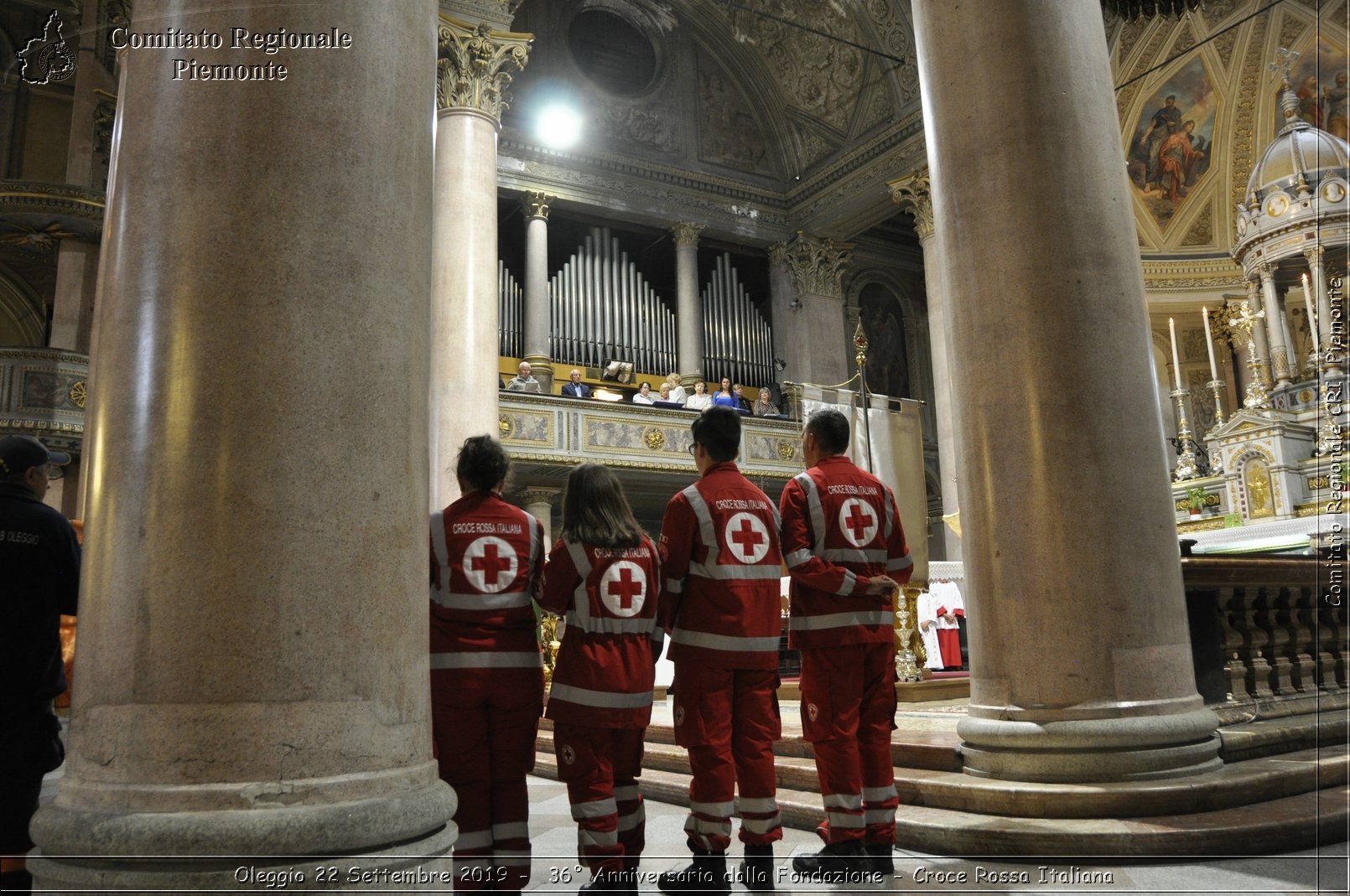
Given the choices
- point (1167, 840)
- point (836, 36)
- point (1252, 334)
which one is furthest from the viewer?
point (836, 36)

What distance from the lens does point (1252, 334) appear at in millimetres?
15453

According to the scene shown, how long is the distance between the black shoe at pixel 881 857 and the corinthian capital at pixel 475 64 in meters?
10.8

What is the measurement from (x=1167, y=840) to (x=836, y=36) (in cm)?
1677

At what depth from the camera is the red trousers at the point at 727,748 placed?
323 cm

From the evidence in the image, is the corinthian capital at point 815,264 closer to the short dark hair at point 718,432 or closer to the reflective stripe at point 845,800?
the short dark hair at point 718,432

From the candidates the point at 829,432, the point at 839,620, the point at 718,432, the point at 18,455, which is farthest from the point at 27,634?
the point at 829,432

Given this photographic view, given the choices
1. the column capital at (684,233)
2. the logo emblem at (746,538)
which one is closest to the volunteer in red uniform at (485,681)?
the logo emblem at (746,538)

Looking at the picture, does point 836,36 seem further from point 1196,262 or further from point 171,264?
point 171,264

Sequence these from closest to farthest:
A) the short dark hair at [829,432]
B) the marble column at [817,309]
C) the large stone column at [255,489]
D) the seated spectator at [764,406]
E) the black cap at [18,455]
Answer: the large stone column at [255,489] → the black cap at [18,455] → the short dark hair at [829,432] → the seated spectator at [764,406] → the marble column at [817,309]

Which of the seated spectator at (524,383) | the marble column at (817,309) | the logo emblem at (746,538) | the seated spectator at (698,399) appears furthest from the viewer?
the marble column at (817,309)

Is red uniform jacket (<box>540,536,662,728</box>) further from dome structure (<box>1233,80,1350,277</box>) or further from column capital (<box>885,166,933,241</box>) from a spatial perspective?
column capital (<box>885,166,933,241</box>)

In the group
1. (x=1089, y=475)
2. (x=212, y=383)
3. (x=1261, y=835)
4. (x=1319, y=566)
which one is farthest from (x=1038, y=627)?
(x=212, y=383)

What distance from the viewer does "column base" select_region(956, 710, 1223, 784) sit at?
11.9 feet

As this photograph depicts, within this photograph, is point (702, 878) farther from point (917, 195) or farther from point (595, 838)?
point (917, 195)
